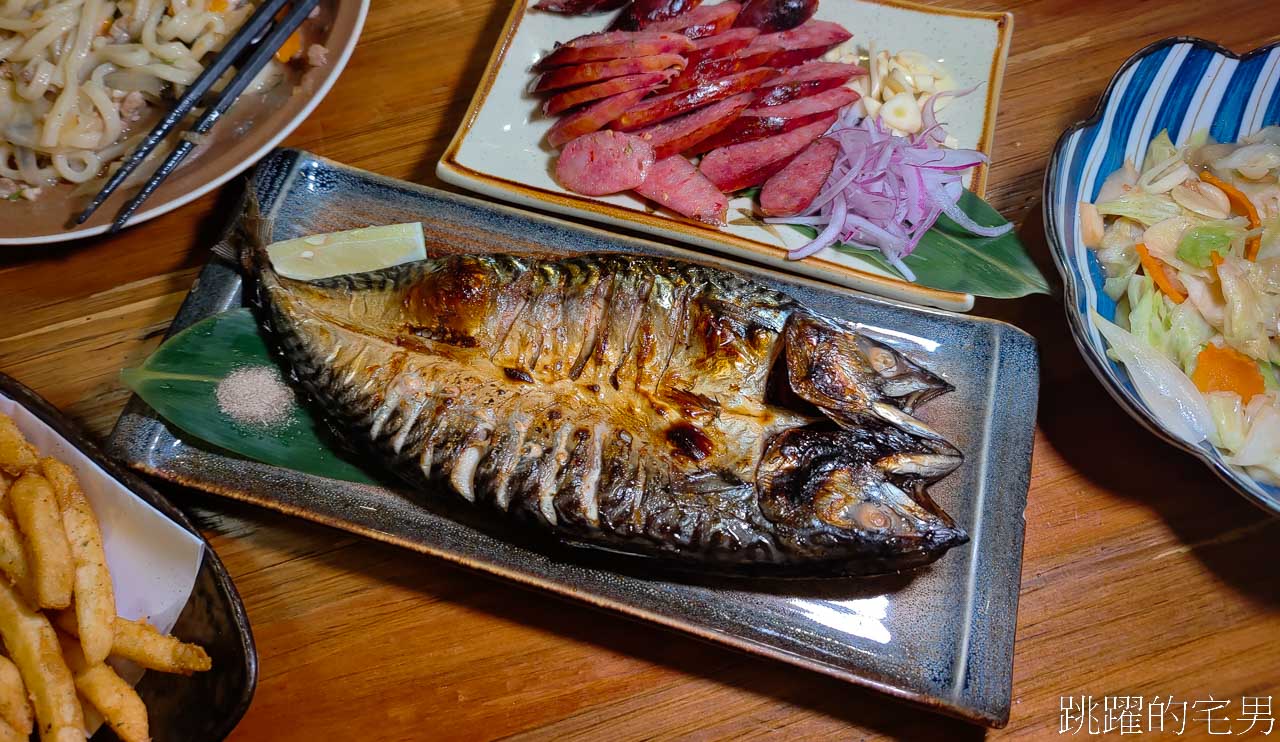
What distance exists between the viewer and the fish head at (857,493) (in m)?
1.77

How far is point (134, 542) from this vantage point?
2.01 meters

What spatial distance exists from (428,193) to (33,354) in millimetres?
1251

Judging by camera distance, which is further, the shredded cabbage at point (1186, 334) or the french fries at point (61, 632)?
the shredded cabbage at point (1186, 334)

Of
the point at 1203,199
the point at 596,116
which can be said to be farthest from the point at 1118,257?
the point at 596,116

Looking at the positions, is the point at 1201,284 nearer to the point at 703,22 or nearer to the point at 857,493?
the point at 857,493

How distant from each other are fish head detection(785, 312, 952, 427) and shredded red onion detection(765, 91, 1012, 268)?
49 cm

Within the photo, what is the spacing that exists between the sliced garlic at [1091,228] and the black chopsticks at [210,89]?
2.45m

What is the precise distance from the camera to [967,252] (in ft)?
8.16

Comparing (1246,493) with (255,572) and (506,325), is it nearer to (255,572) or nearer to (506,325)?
(506,325)

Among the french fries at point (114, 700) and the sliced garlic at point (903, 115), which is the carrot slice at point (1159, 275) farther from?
the french fries at point (114, 700)

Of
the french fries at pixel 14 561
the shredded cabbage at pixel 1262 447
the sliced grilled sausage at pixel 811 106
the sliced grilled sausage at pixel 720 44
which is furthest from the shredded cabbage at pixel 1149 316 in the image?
the french fries at pixel 14 561

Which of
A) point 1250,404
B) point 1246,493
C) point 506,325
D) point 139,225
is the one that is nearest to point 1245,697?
point 1246,493

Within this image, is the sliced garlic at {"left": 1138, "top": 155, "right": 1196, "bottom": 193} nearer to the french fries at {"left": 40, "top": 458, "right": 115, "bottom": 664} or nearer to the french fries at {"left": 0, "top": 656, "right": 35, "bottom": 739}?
the french fries at {"left": 40, "top": 458, "right": 115, "bottom": 664}

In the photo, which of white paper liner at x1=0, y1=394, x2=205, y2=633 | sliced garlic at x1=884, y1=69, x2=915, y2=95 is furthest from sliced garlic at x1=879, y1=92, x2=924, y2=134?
white paper liner at x1=0, y1=394, x2=205, y2=633
